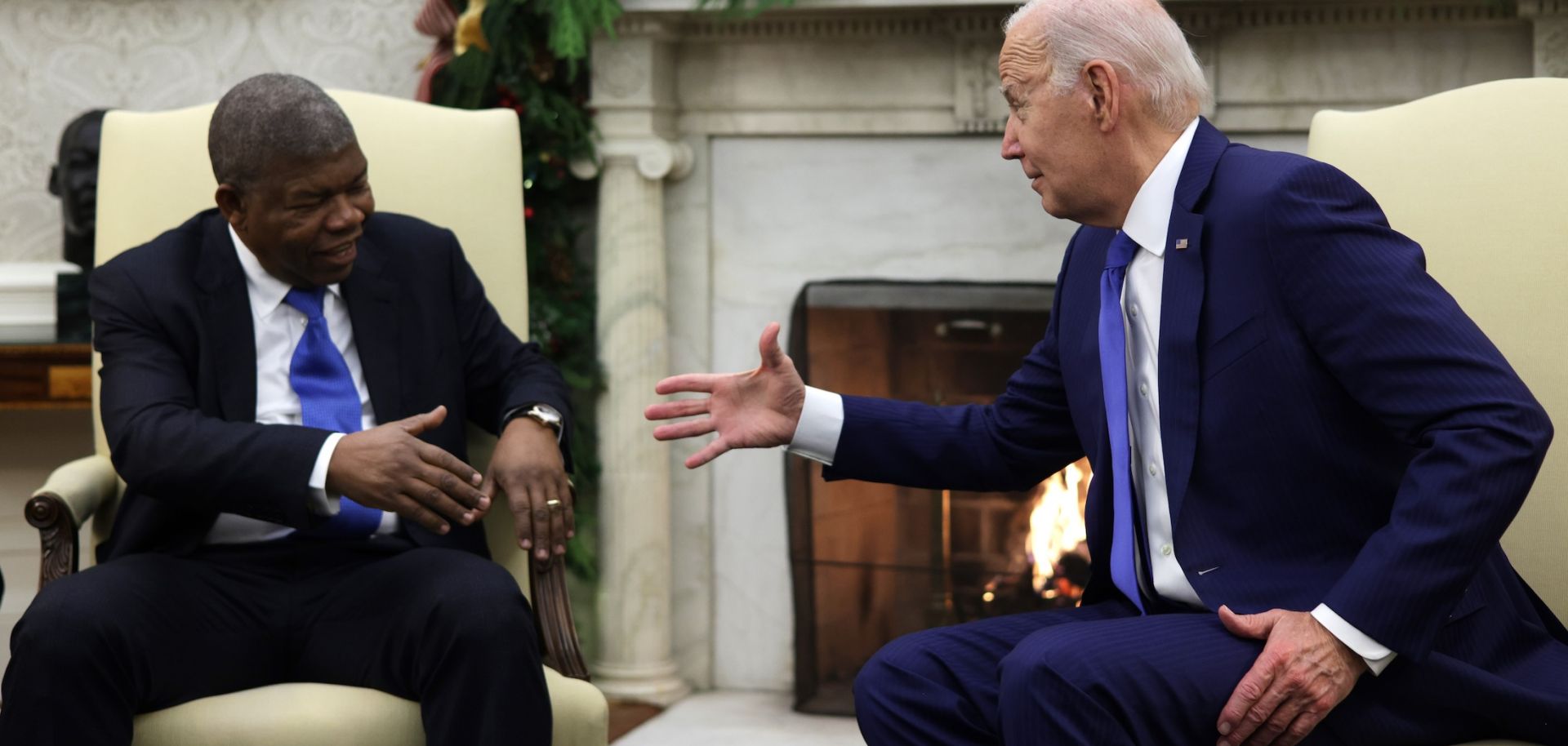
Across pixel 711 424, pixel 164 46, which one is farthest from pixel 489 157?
pixel 164 46

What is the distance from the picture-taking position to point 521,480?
1978 millimetres

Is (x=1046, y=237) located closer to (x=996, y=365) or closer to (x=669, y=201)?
(x=996, y=365)

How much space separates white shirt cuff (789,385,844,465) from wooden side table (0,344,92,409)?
1.74 metres

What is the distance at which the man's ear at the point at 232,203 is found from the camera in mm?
2084

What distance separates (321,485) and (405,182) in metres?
0.64

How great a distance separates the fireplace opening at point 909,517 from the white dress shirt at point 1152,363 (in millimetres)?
1547

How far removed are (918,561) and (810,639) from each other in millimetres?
276

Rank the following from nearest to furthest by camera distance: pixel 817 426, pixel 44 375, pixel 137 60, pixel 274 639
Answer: pixel 817 426 → pixel 274 639 → pixel 44 375 → pixel 137 60

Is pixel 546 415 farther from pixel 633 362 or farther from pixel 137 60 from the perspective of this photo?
pixel 137 60

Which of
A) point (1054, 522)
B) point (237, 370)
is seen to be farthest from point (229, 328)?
point (1054, 522)

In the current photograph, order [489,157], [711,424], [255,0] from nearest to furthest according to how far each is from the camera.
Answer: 1. [711,424]
2. [489,157]
3. [255,0]

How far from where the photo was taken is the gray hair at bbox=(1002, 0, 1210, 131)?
5.21 ft

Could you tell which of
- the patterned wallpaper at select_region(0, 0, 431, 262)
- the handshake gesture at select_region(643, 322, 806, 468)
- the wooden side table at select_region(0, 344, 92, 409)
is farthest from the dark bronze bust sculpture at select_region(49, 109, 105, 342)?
the handshake gesture at select_region(643, 322, 806, 468)

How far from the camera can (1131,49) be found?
159 centimetres
